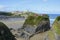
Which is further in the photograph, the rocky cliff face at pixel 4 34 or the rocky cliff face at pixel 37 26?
the rocky cliff face at pixel 37 26

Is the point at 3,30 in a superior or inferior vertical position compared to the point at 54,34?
superior

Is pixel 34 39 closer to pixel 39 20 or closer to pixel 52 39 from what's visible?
pixel 52 39

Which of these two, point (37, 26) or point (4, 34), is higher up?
point (4, 34)

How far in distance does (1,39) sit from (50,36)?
12.1 ft

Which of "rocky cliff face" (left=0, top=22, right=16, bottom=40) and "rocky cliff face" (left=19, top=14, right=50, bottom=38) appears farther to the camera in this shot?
"rocky cliff face" (left=19, top=14, right=50, bottom=38)

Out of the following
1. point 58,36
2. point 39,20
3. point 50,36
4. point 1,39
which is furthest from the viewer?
point 39,20

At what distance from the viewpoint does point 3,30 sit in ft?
33.6

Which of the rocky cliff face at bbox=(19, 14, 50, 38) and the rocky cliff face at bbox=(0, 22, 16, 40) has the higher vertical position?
the rocky cliff face at bbox=(0, 22, 16, 40)

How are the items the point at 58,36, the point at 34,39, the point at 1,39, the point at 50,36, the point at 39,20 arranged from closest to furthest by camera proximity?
1. the point at 1,39
2. the point at 58,36
3. the point at 50,36
4. the point at 34,39
5. the point at 39,20

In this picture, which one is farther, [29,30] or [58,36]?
[29,30]

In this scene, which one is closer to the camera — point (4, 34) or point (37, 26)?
point (4, 34)

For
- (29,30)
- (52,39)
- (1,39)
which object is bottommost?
(29,30)

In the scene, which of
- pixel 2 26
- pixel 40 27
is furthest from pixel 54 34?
pixel 40 27

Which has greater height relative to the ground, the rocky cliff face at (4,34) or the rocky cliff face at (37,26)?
the rocky cliff face at (4,34)
